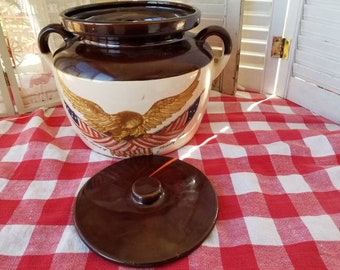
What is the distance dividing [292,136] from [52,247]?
21.3 inches

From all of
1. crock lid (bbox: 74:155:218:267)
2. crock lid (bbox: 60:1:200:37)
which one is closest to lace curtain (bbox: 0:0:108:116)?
crock lid (bbox: 60:1:200:37)

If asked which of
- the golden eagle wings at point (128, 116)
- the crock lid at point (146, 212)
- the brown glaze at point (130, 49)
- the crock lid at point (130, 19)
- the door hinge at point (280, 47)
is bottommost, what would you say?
the crock lid at point (146, 212)

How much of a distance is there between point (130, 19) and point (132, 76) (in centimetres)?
15

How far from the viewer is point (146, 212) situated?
486mm

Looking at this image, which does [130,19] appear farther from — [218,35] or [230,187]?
[230,187]

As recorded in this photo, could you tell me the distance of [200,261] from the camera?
1.44 ft

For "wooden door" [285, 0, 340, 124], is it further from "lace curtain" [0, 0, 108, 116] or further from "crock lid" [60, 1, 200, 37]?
"lace curtain" [0, 0, 108, 116]

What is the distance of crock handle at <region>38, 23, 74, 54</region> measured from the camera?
24.3 inches

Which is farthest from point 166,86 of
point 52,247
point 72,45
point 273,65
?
point 273,65

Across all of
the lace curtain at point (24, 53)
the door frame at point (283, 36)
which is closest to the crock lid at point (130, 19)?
the lace curtain at point (24, 53)

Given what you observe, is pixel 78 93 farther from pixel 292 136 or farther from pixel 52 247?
pixel 292 136

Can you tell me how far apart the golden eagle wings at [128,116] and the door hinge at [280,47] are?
1.18 ft

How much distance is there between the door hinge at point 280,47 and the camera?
807mm

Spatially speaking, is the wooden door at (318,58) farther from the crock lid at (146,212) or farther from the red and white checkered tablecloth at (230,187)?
the crock lid at (146,212)
